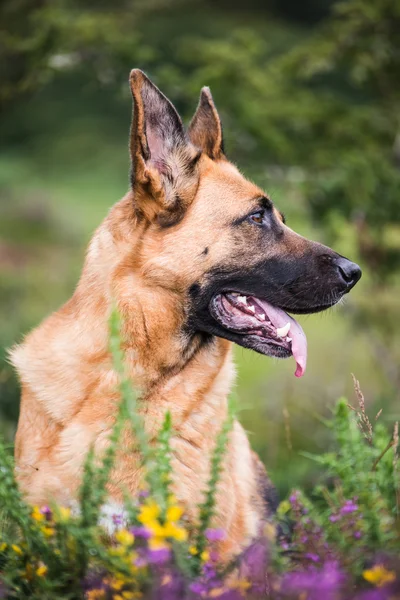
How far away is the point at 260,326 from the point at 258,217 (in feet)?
1.79

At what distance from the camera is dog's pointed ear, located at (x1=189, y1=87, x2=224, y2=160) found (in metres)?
3.94

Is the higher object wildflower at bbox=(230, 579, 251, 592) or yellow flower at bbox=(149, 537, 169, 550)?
yellow flower at bbox=(149, 537, 169, 550)

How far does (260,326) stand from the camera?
3.47 metres

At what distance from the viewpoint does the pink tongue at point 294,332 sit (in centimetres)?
348

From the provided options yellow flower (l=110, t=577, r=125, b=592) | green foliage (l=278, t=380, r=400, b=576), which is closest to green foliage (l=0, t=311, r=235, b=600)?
yellow flower (l=110, t=577, r=125, b=592)

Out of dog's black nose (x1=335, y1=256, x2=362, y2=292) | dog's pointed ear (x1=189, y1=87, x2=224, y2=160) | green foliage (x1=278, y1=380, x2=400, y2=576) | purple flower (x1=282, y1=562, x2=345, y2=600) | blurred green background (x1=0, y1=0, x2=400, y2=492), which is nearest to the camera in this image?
purple flower (x1=282, y1=562, x2=345, y2=600)

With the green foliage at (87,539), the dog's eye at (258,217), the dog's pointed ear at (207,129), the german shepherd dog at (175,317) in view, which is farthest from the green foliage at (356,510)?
the dog's pointed ear at (207,129)

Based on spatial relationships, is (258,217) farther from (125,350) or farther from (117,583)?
(117,583)

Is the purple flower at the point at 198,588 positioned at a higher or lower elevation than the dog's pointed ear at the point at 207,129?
lower

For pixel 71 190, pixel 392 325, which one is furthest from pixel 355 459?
pixel 71 190

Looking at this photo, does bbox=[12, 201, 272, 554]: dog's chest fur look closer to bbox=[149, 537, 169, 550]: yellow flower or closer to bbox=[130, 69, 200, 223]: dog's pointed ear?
bbox=[130, 69, 200, 223]: dog's pointed ear

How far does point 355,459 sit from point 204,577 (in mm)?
795

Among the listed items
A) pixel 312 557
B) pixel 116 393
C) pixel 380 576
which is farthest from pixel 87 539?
pixel 116 393

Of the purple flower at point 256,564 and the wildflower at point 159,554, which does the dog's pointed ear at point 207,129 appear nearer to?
the purple flower at point 256,564
